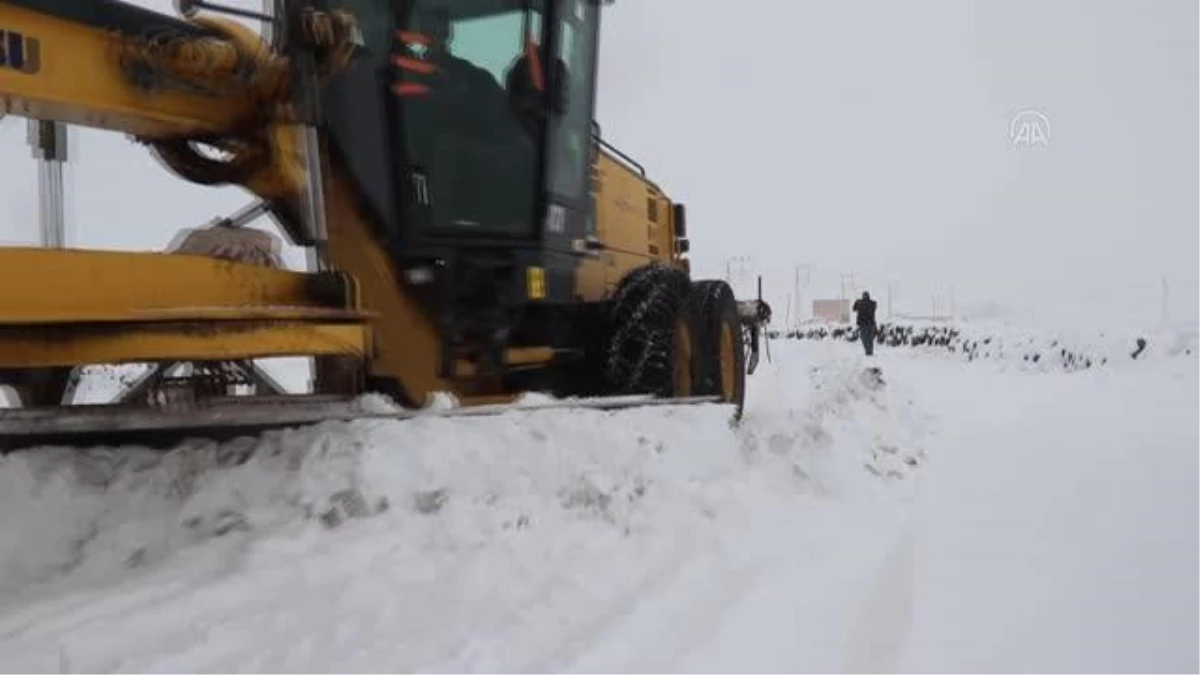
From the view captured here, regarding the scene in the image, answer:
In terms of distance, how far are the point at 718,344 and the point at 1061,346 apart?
1520 centimetres

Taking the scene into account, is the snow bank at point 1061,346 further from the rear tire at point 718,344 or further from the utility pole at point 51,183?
the utility pole at point 51,183

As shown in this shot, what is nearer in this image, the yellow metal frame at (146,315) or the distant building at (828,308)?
the yellow metal frame at (146,315)

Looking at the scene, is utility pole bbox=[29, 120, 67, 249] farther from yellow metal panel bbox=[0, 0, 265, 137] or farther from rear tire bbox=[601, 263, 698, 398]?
rear tire bbox=[601, 263, 698, 398]

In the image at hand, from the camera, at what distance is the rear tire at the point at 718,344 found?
7.05 meters

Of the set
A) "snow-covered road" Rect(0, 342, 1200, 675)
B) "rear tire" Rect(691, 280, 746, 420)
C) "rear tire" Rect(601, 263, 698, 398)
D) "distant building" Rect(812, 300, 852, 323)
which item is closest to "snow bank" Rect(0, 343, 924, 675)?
"snow-covered road" Rect(0, 342, 1200, 675)

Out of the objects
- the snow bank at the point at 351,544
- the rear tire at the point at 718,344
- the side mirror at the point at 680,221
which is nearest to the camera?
the snow bank at the point at 351,544

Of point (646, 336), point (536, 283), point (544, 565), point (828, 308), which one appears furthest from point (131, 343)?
point (828, 308)

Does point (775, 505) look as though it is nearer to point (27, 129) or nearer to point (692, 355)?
point (692, 355)

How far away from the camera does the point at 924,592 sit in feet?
11.2

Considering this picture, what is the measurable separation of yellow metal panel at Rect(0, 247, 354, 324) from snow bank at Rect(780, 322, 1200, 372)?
15.9 meters

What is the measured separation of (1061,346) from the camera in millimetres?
20094

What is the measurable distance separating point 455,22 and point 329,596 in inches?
131

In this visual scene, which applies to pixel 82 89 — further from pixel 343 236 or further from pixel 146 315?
pixel 343 236

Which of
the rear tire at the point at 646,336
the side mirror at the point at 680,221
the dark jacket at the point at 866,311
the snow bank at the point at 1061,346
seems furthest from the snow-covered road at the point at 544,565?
the dark jacket at the point at 866,311
